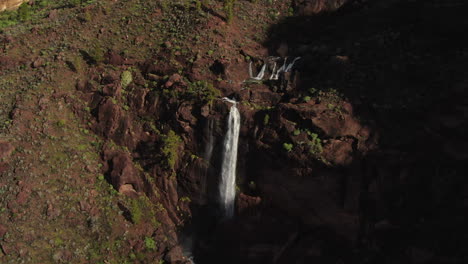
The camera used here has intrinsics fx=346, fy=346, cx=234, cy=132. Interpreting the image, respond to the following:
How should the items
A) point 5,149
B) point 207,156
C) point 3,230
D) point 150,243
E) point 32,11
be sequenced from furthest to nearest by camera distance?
point 32,11
point 207,156
point 5,149
point 150,243
point 3,230

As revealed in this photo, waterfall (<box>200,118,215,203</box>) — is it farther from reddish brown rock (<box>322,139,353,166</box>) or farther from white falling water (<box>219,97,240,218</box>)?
reddish brown rock (<box>322,139,353,166</box>)

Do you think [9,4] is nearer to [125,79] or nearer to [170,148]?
[125,79]

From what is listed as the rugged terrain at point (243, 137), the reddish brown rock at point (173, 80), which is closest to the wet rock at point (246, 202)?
the rugged terrain at point (243, 137)

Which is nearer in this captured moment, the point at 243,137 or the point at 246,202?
the point at 246,202

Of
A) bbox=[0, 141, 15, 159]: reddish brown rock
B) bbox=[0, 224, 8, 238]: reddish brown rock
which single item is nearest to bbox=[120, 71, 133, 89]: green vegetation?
bbox=[0, 141, 15, 159]: reddish brown rock

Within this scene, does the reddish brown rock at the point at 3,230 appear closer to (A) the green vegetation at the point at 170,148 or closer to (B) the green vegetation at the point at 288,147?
(A) the green vegetation at the point at 170,148

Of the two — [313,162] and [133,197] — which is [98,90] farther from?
[313,162]

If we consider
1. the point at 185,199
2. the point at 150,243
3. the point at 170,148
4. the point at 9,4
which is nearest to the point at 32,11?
the point at 9,4
